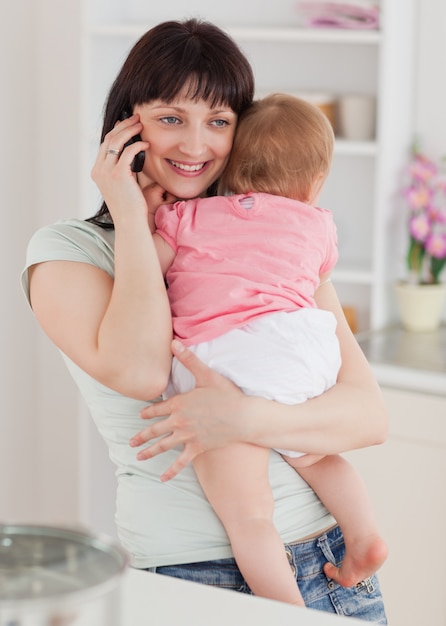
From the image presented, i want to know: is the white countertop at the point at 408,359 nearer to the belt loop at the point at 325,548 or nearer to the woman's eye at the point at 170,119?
the belt loop at the point at 325,548

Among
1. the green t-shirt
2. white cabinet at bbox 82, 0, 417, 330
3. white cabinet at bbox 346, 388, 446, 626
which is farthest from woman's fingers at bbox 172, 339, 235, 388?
white cabinet at bbox 82, 0, 417, 330

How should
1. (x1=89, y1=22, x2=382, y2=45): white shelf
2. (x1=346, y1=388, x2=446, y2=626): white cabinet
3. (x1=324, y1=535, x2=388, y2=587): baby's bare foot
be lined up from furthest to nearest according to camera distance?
(x1=89, y1=22, x2=382, y2=45): white shelf
(x1=346, y1=388, x2=446, y2=626): white cabinet
(x1=324, y1=535, x2=388, y2=587): baby's bare foot

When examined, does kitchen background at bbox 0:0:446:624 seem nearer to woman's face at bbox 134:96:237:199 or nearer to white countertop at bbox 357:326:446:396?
white countertop at bbox 357:326:446:396

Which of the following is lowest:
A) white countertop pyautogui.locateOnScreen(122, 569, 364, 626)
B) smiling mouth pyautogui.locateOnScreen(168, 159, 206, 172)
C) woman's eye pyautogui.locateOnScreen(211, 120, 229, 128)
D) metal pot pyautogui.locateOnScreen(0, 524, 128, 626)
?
white countertop pyautogui.locateOnScreen(122, 569, 364, 626)

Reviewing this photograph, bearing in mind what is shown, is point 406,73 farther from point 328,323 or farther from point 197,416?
point 197,416

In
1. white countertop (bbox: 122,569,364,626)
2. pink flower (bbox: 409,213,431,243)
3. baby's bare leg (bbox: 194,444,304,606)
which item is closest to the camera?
white countertop (bbox: 122,569,364,626)

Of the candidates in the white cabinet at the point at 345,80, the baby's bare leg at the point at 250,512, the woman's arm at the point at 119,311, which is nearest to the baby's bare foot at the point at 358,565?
the baby's bare leg at the point at 250,512

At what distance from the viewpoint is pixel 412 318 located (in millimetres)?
2932

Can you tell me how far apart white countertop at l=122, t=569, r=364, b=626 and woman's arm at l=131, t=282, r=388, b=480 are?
31 cm

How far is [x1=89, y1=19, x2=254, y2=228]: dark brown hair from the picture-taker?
4.91ft

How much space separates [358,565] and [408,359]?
1.23 metres

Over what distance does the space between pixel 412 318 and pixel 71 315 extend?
1719 millimetres

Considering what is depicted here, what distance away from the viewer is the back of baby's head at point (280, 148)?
1.54 m

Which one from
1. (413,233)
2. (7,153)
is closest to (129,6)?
(7,153)
